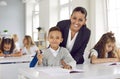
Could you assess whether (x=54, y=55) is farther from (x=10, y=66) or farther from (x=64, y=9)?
(x=64, y=9)

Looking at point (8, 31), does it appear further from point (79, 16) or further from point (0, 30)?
point (79, 16)

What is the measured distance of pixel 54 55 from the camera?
1.81m

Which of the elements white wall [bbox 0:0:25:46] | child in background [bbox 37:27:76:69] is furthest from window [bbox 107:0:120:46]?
white wall [bbox 0:0:25:46]

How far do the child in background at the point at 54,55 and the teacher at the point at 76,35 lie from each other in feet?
0.59

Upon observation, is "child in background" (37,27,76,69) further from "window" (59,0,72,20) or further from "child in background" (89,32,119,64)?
"window" (59,0,72,20)

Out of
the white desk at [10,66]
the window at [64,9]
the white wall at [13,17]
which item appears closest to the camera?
the white desk at [10,66]

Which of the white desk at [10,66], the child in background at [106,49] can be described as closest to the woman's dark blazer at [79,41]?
the child in background at [106,49]

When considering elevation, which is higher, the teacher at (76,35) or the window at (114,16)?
the window at (114,16)

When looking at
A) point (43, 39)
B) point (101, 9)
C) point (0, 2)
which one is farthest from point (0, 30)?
point (101, 9)

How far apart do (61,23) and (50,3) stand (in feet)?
17.0

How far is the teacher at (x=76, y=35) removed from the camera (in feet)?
6.39

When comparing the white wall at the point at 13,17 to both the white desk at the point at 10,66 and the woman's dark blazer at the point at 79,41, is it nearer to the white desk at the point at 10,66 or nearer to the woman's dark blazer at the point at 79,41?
the white desk at the point at 10,66

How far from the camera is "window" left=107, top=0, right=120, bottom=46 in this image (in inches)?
185

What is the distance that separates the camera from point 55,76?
4.10ft
